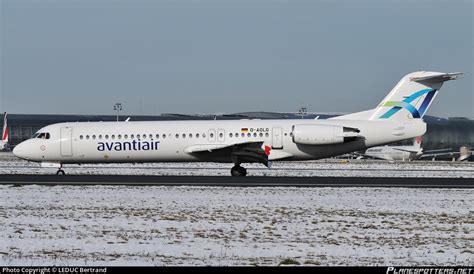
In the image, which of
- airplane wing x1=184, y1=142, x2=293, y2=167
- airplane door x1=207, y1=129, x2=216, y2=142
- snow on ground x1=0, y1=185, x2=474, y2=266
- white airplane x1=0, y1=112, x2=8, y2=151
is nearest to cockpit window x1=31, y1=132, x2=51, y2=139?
airplane wing x1=184, y1=142, x2=293, y2=167

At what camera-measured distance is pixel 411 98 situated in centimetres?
3506

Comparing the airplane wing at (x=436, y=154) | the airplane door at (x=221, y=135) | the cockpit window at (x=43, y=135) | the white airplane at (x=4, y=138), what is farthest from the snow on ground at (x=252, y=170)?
the white airplane at (x=4, y=138)

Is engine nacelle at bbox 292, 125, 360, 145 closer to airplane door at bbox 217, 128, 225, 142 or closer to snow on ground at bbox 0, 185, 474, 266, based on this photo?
airplane door at bbox 217, 128, 225, 142

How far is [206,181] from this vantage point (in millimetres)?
29734

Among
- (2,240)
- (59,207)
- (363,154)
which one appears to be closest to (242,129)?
(59,207)

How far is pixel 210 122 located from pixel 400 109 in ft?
32.0

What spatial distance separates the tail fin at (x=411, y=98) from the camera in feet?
115

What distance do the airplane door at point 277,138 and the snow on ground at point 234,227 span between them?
31.4 ft

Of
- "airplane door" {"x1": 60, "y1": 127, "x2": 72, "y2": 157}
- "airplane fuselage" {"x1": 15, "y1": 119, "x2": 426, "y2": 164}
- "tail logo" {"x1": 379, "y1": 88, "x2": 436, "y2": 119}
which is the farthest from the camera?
"airplane door" {"x1": 60, "y1": 127, "x2": 72, "y2": 157}

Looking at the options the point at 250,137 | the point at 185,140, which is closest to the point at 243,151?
the point at 250,137

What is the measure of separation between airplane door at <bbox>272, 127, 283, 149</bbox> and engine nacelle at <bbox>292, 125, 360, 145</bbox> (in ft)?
2.61

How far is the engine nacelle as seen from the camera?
34.2m

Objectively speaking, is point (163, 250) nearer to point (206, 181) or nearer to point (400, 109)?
point (206, 181)

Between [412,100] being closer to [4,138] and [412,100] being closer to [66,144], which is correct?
[66,144]
